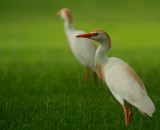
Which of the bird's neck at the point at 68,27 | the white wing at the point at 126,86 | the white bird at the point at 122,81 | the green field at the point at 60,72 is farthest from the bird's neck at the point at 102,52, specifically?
the bird's neck at the point at 68,27

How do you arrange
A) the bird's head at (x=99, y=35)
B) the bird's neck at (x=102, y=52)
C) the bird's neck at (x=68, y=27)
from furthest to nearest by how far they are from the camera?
the bird's neck at (x=68, y=27) < the bird's neck at (x=102, y=52) < the bird's head at (x=99, y=35)

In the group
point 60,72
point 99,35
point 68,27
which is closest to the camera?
point 99,35

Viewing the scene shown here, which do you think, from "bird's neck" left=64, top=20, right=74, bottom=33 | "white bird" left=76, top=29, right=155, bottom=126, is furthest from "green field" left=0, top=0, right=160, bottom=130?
"bird's neck" left=64, top=20, right=74, bottom=33

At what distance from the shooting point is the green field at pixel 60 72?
5969 millimetres

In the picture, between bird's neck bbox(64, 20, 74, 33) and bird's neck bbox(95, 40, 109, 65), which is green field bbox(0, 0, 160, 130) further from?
bird's neck bbox(64, 20, 74, 33)

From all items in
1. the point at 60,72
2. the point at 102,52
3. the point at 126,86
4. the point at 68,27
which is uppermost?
the point at 102,52

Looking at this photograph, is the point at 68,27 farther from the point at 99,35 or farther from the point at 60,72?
the point at 99,35

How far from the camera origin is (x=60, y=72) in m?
10.6

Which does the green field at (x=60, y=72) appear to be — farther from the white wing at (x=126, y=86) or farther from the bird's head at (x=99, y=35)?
the bird's head at (x=99, y=35)

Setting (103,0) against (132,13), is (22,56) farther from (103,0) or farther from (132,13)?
(103,0)

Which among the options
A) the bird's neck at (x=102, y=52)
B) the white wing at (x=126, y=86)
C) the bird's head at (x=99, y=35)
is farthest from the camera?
the bird's neck at (x=102, y=52)

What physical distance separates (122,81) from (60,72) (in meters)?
5.06

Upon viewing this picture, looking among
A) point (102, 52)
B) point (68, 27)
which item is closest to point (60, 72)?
point (68, 27)

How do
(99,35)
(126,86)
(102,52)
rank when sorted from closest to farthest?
(126,86) < (99,35) < (102,52)
